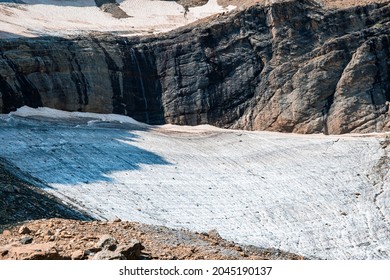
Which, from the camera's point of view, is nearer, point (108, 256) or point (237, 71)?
point (108, 256)

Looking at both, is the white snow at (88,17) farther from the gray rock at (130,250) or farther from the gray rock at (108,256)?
the gray rock at (108,256)

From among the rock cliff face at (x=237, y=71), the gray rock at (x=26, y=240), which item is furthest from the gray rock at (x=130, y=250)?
the rock cliff face at (x=237, y=71)

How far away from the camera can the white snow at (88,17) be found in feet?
167

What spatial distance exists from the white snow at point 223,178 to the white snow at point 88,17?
8326mm

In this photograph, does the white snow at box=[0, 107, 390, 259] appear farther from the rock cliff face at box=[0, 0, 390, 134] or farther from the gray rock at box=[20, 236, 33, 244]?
the gray rock at box=[20, 236, 33, 244]

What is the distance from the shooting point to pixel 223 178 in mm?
36406

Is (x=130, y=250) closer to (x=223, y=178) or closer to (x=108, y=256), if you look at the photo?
(x=108, y=256)

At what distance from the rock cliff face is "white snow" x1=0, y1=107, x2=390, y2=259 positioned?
8.00 feet

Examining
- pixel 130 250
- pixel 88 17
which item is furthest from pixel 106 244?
pixel 88 17

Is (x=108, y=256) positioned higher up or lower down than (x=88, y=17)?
lower down

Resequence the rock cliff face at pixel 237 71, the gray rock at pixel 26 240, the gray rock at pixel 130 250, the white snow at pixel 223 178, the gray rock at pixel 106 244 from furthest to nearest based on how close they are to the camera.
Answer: the rock cliff face at pixel 237 71 < the white snow at pixel 223 178 < the gray rock at pixel 26 240 < the gray rock at pixel 106 244 < the gray rock at pixel 130 250

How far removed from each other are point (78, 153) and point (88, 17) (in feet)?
76.0

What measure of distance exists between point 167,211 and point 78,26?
2611cm

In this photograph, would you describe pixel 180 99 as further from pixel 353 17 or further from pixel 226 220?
pixel 226 220
